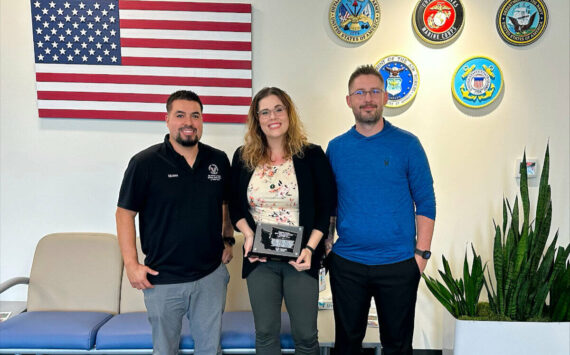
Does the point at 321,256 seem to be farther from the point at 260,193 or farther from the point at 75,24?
the point at 75,24

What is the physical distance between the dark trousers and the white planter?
1.83ft

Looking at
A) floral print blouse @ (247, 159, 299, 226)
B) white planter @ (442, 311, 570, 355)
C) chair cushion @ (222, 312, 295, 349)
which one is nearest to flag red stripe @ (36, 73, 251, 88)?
floral print blouse @ (247, 159, 299, 226)

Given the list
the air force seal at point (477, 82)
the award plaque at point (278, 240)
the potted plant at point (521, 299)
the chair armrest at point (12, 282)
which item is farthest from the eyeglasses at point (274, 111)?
the chair armrest at point (12, 282)

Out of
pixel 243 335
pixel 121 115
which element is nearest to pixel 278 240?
pixel 243 335

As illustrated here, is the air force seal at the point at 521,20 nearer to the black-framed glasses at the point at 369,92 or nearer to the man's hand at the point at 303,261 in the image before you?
the black-framed glasses at the point at 369,92

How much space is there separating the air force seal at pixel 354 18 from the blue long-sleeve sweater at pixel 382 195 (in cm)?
108

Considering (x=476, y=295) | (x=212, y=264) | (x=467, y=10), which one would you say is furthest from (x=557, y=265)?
(x=212, y=264)

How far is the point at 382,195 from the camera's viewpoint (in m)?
1.86

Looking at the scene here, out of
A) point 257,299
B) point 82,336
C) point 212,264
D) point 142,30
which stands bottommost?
point 82,336

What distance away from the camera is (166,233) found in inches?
73.4

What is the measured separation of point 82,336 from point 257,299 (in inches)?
48.8

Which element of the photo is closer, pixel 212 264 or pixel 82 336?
pixel 212 264

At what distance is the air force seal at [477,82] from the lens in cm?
266

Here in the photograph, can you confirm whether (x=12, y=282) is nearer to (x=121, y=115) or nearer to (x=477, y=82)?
(x=121, y=115)
